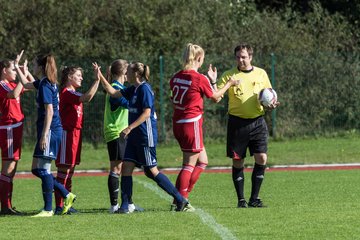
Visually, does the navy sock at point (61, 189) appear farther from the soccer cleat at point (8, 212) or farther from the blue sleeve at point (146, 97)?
the blue sleeve at point (146, 97)

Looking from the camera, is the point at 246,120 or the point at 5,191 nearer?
the point at 5,191

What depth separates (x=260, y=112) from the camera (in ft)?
45.8

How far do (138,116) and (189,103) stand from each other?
78 cm

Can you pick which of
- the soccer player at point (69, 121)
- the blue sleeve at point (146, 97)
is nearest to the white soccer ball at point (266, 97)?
the blue sleeve at point (146, 97)

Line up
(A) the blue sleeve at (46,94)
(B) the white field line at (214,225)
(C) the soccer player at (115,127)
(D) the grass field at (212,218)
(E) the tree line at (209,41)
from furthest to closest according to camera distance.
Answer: (E) the tree line at (209,41), (C) the soccer player at (115,127), (A) the blue sleeve at (46,94), (D) the grass field at (212,218), (B) the white field line at (214,225)

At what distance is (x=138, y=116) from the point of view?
1280 centimetres

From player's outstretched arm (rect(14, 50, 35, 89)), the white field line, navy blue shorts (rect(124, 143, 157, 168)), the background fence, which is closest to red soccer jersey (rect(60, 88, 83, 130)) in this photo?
player's outstretched arm (rect(14, 50, 35, 89))

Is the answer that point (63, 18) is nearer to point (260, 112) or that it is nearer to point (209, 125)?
point (209, 125)

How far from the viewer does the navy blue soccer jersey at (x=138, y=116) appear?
1280 centimetres

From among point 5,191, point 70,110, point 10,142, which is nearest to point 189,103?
point 70,110

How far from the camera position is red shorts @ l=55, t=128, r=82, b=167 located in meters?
13.7

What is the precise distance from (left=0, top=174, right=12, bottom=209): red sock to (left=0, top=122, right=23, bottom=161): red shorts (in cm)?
28

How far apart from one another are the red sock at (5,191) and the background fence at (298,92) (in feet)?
43.4

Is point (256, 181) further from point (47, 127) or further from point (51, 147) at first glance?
point (47, 127)
